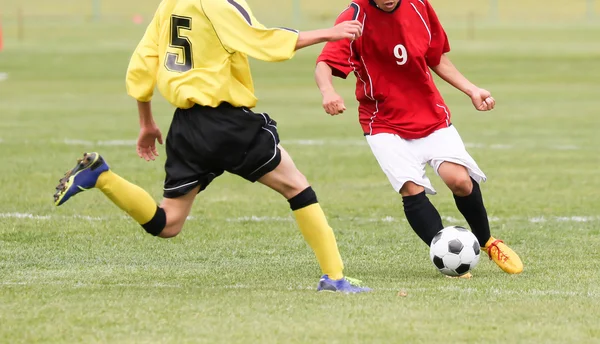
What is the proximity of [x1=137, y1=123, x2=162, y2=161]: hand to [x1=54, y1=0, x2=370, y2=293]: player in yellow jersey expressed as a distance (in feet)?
0.99

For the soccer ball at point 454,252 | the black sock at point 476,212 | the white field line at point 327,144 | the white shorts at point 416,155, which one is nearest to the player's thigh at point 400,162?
the white shorts at point 416,155

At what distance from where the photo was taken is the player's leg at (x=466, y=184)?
303 inches

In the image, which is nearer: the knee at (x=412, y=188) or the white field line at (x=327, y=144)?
the knee at (x=412, y=188)

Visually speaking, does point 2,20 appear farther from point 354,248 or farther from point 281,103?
point 354,248

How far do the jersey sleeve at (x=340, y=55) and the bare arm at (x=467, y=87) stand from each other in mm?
678

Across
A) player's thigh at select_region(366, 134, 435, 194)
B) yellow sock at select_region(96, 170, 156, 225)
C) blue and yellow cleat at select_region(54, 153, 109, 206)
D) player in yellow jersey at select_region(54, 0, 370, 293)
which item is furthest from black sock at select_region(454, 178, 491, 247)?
blue and yellow cleat at select_region(54, 153, 109, 206)

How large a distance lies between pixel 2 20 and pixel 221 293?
68135 mm

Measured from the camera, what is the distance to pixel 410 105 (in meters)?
7.85

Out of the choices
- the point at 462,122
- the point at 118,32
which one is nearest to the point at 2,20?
the point at 118,32

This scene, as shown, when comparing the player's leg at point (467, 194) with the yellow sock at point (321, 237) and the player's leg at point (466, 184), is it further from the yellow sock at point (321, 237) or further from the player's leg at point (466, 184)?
the yellow sock at point (321, 237)

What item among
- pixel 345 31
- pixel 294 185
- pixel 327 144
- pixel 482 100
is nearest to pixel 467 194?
pixel 482 100

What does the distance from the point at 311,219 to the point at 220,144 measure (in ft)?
2.23

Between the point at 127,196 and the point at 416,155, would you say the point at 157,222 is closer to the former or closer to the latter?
the point at 127,196

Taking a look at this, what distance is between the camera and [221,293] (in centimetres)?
665
